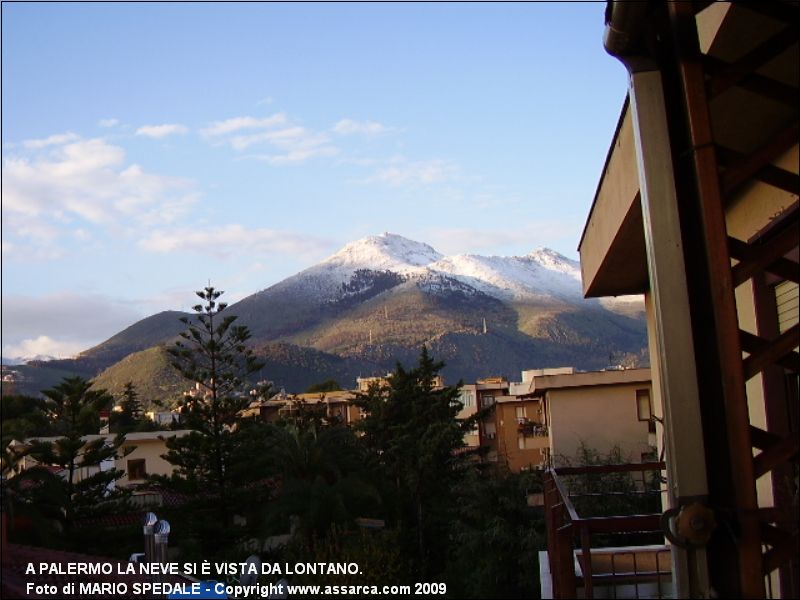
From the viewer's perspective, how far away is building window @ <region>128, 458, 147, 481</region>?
3469 centimetres

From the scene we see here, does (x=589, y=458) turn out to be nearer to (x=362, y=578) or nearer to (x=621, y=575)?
(x=362, y=578)

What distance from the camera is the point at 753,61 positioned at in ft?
9.04

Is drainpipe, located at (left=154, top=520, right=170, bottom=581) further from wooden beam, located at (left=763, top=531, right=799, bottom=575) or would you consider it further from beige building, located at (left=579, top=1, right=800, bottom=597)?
wooden beam, located at (left=763, top=531, right=799, bottom=575)

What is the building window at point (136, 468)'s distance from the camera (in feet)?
114

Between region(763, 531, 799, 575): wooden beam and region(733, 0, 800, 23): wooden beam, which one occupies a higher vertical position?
region(733, 0, 800, 23): wooden beam

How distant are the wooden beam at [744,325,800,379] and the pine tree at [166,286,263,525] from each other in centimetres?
2580

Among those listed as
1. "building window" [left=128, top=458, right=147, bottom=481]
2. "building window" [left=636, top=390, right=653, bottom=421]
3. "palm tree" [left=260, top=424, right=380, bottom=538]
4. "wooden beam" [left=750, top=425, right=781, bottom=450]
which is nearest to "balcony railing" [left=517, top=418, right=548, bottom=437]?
"palm tree" [left=260, top=424, right=380, bottom=538]

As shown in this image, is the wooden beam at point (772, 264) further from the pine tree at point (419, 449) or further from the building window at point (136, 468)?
the building window at point (136, 468)

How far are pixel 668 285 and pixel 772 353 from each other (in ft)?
1.13

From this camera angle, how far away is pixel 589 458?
20.3 meters

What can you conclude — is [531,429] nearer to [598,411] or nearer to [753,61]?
[598,411]

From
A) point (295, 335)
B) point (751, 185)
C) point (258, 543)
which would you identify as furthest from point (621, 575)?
point (295, 335)

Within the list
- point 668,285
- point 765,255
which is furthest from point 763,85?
point 668,285

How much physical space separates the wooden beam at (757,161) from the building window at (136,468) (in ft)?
112
